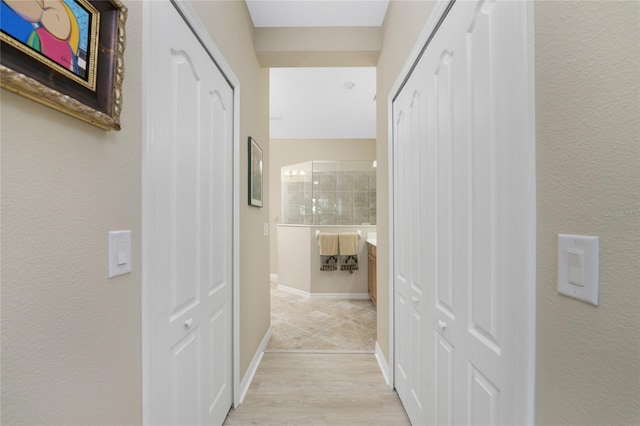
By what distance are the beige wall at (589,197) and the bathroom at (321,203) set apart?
2.14m

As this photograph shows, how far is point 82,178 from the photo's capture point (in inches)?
24.8

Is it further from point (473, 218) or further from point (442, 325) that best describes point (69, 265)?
point (442, 325)

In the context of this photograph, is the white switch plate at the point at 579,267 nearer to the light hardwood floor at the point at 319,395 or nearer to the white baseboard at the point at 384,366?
the light hardwood floor at the point at 319,395

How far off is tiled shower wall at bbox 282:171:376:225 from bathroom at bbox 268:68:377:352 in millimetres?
18

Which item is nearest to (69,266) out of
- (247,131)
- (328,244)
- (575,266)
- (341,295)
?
(575,266)

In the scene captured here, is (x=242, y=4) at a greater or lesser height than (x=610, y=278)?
greater

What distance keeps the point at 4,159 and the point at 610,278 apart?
1.12 m

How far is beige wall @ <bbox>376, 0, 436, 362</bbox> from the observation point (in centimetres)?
155

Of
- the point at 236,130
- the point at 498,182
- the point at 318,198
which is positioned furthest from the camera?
the point at 318,198

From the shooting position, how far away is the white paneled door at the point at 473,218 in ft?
2.20

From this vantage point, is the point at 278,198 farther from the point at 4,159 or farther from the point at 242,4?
the point at 4,159

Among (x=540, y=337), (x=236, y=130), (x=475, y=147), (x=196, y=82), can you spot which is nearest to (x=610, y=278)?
(x=540, y=337)

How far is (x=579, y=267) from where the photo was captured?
1.69ft

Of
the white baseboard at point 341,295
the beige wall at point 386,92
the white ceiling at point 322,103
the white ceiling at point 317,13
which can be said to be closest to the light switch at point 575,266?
the beige wall at point 386,92
